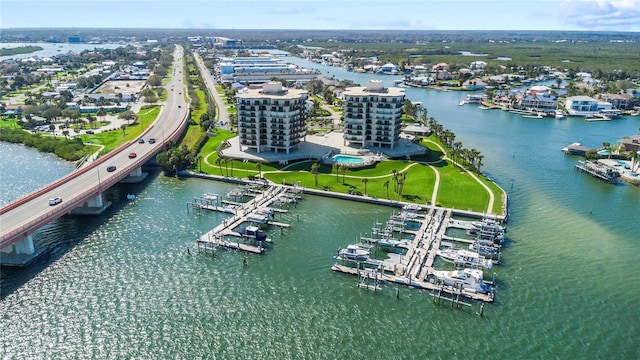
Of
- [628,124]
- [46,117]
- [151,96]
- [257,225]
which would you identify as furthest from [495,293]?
[151,96]

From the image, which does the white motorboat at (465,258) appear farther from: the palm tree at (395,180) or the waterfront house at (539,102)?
the waterfront house at (539,102)

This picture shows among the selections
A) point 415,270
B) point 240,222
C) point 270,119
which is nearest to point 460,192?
point 415,270

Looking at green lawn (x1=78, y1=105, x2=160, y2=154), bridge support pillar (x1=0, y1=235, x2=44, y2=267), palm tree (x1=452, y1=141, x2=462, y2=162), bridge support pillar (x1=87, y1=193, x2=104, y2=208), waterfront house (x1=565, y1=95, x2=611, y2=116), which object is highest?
waterfront house (x1=565, y1=95, x2=611, y2=116)

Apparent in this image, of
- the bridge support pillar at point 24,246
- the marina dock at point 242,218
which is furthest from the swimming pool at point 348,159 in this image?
the bridge support pillar at point 24,246

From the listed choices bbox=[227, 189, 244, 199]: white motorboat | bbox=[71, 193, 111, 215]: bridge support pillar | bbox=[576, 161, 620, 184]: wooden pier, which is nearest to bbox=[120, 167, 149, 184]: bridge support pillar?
bbox=[71, 193, 111, 215]: bridge support pillar

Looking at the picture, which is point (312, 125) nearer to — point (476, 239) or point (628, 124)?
point (476, 239)

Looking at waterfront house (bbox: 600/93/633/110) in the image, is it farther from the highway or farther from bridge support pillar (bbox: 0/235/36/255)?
bridge support pillar (bbox: 0/235/36/255)
